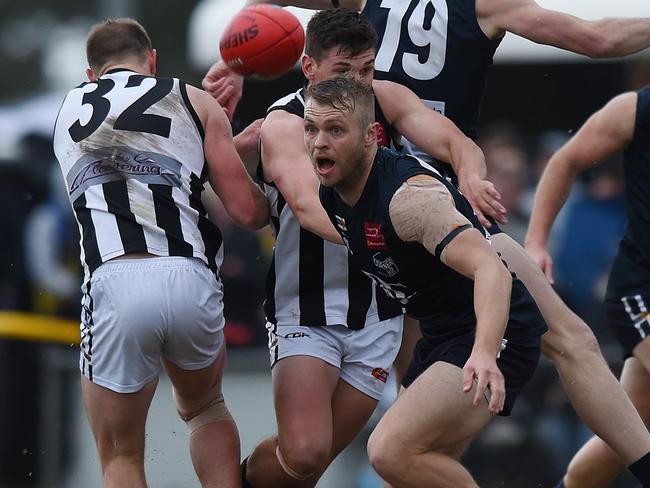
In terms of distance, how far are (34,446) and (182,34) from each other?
13237 mm

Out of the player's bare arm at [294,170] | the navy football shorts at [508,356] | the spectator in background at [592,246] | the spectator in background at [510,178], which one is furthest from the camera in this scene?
the spectator in background at [510,178]

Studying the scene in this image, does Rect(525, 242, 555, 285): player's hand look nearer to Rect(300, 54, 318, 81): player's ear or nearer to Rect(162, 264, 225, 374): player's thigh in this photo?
Rect(300, 54, 318, 81): player's ear

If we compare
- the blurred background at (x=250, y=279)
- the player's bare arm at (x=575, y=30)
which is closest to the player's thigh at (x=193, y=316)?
the player's bare arm at (x=575, y=30)

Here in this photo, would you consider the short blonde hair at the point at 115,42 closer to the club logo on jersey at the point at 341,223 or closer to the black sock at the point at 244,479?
the club logo on jersey at the point at 341,223

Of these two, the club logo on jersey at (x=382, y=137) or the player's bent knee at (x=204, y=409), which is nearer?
the club logo on jersey at (x=382, y=137)

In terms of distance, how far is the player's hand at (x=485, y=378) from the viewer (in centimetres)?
525

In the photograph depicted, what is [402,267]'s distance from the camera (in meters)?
5.91

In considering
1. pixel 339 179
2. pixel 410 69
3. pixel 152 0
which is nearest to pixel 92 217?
pixel 339 179

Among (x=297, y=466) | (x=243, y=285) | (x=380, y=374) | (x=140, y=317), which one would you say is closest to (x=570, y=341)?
(x=380, y=374)

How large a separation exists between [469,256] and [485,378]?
0.53 m

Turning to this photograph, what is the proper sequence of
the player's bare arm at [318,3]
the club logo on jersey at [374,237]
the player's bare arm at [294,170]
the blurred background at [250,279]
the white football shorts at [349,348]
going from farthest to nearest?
the blurred background at [250,279]
the player's bare arm at [318,3]
the white football shorts at [349,348]
the player's bare arm at [294,170]
the club logo on jersey at [374,237]

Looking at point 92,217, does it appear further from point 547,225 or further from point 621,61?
point 621,61

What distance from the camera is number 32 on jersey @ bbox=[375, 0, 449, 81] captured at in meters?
6.86

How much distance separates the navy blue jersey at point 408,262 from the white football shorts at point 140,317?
755 millimetres
